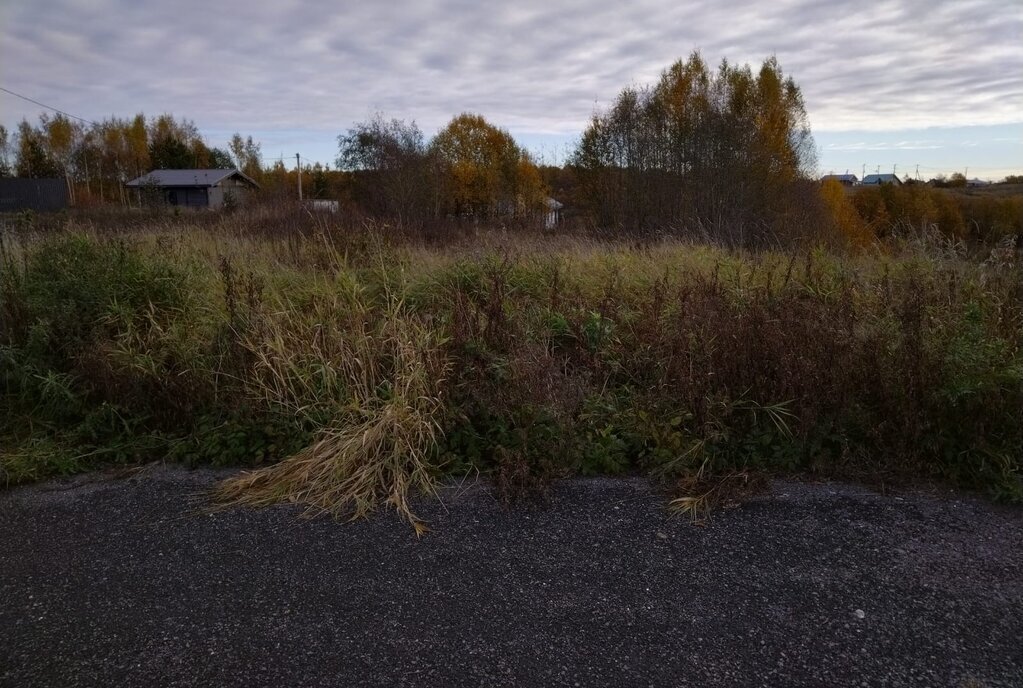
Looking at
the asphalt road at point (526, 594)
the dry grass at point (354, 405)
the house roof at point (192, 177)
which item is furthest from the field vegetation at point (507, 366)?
the house roof at point (192, 177)

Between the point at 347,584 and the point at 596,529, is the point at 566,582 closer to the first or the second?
the point at 596,529

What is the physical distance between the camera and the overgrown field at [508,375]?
13.6 feet

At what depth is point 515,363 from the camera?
15.3ft

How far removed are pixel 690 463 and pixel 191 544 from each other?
2713mm

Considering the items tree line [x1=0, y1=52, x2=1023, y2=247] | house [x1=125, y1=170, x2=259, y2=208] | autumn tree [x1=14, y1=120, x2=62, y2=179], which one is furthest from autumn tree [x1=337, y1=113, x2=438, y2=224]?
autumn tree [x1=14, y1=120, x2=62, y2=179]

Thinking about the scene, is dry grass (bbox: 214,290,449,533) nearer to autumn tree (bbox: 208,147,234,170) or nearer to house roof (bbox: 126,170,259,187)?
house roof (bbox: 126,170,259,187)

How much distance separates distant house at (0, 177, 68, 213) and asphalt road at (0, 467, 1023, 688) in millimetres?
40690

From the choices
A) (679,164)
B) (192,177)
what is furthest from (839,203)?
(192,177)

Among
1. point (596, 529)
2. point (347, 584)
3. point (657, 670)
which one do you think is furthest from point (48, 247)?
point (657, 670)

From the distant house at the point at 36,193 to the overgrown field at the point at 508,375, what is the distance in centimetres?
3747

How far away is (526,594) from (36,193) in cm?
Result: 4591

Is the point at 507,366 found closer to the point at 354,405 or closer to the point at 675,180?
the point at 354,405

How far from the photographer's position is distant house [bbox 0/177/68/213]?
3734 cm

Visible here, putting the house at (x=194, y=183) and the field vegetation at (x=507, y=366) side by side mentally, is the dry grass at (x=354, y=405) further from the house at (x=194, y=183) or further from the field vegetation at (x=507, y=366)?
the house at (x=194, y=183)
